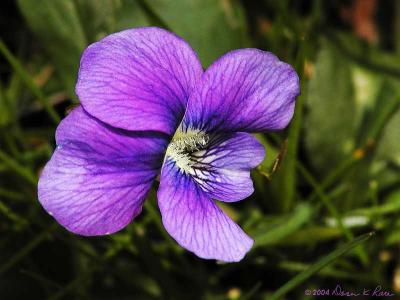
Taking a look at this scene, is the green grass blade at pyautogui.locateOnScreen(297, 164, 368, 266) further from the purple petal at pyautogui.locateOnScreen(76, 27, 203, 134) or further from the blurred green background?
the purple petal at pyautogui.locateOnScreen(76, 27, 203, 134)

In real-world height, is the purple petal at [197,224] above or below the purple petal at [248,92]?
below

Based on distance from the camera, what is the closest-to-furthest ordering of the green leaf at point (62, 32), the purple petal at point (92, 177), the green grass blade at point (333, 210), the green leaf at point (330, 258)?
the purple petal at point (92, 177) < the green leaf at point (330, 258) < the green grass blade at point (333, 210) < the green leaf at point (62, 32)

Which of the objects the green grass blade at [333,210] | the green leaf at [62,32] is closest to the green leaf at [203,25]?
the green leaf at [62,32]

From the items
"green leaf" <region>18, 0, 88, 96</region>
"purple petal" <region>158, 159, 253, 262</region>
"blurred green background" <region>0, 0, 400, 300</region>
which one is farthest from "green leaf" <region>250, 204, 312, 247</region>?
"green leaf" <region>18, 0, 88, 96</region>

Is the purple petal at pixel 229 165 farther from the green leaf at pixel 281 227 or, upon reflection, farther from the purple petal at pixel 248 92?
the green leaf at pixel 281 227

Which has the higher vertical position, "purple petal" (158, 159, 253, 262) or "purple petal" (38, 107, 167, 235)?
"purple petal" (38, 107, 167, 235)

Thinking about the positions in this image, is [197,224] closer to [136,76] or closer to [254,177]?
[136,76]

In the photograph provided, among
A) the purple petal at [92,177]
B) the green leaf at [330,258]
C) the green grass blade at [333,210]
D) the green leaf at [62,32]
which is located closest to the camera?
the purple petal at [92,177]

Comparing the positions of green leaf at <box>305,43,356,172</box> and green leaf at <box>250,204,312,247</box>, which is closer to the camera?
green leaf at <box>250,204,312,247</box>

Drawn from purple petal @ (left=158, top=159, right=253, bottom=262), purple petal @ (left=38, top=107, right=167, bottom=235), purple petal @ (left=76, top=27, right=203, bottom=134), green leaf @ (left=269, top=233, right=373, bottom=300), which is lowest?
green leaf @ (left=269, top=233, right=373, bottom=300)
